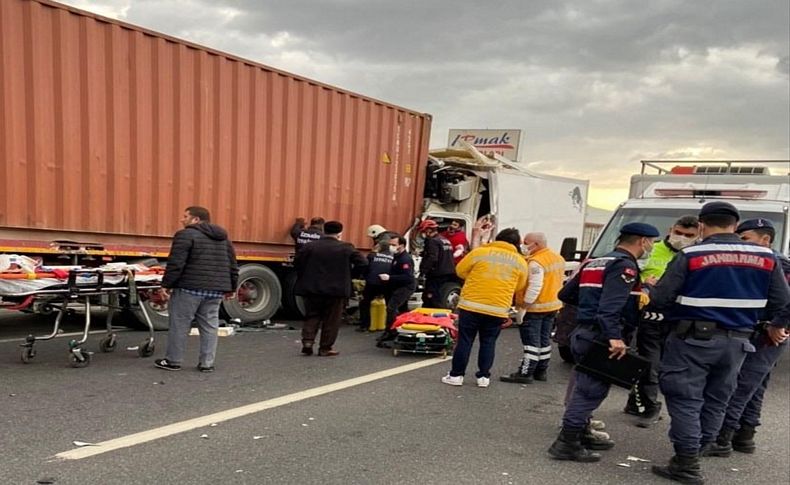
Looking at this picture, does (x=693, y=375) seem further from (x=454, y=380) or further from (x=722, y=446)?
(x=454, y=380)

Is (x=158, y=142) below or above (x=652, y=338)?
above

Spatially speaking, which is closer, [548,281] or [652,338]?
[652,338]

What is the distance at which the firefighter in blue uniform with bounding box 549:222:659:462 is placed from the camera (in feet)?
12.8

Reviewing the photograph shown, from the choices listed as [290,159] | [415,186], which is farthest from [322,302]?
[415,186]

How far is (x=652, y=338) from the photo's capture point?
4992 millimetres

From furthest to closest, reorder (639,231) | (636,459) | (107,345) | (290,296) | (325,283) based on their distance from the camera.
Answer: (290,296), (325,283), (107,345), (636,459), (639,231)

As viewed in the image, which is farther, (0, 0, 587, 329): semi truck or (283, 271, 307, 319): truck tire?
(283, 271, 307, 319): truck tire

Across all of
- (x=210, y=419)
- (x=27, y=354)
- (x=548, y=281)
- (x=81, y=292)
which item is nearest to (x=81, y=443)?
(x=210, y=419)

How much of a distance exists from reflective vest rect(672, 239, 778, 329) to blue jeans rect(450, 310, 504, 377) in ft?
6.88

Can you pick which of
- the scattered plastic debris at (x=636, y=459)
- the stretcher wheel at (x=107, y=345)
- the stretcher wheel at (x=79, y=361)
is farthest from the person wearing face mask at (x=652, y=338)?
the stretcher wheel at (x=107, y=345)

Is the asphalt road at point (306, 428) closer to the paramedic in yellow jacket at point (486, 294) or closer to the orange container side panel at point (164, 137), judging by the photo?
the paramedic in yellow jacket at point (486, 294)

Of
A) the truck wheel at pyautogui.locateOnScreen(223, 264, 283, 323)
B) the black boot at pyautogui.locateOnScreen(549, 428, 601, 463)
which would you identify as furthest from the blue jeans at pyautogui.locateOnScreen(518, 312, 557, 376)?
the truck wheel at pyautogui.locateOnScreen(223, 264, 283, 323)

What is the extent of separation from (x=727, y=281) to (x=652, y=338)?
1446 mm

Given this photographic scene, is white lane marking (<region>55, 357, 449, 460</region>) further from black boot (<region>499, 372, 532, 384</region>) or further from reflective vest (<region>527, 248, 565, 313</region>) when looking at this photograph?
reflective vest (<region>527, 248, 565, 313</region>)
